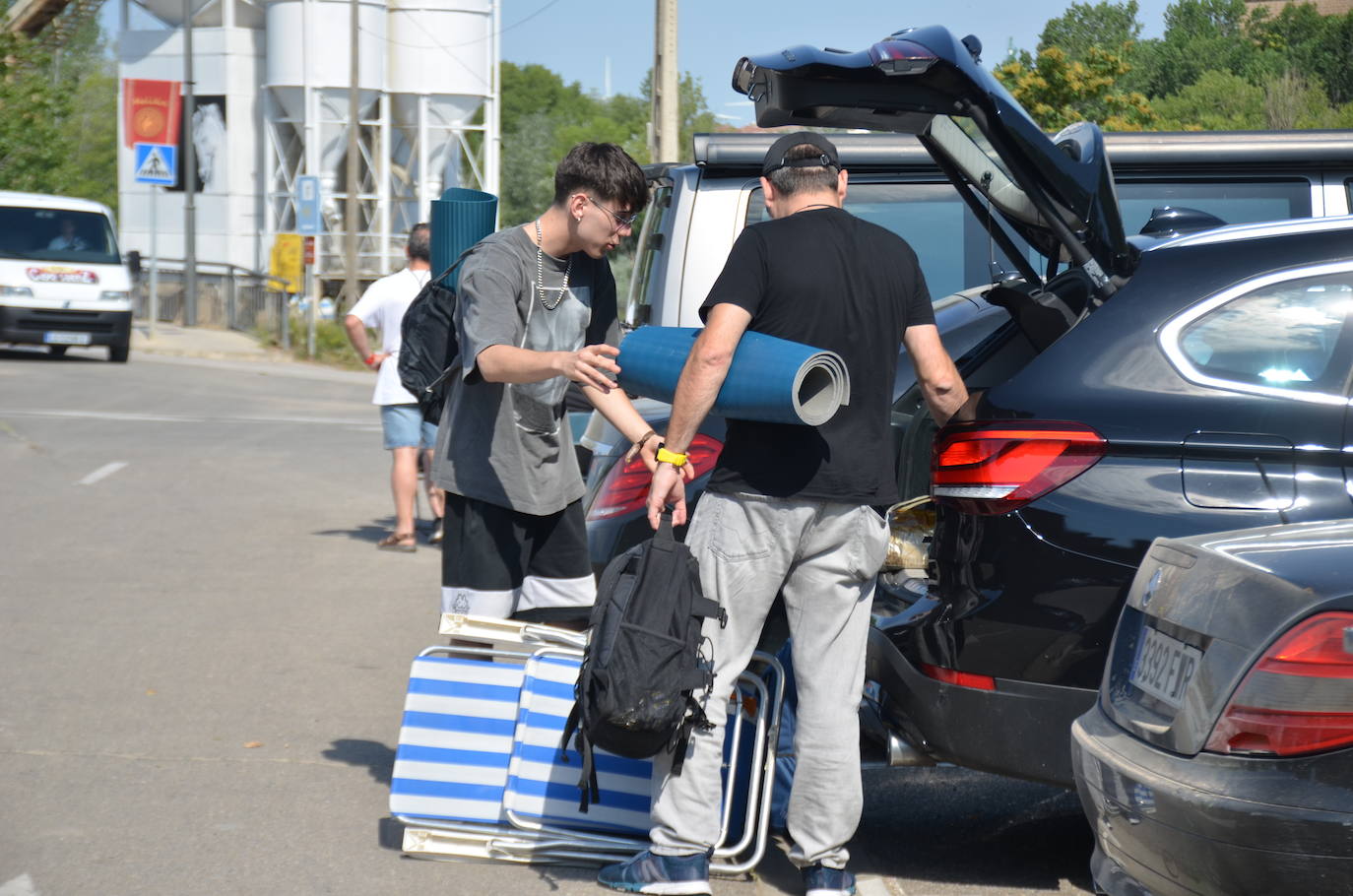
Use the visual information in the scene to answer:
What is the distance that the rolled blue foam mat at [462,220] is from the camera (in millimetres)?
5156

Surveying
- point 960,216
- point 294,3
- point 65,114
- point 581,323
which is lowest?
point 581,323

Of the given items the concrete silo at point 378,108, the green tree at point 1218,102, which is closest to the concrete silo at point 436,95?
the concrete silo at point 378,108

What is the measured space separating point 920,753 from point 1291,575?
57.8 inches

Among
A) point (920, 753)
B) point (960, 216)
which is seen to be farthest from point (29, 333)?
point (920, 753)

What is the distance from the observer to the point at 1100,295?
394cm

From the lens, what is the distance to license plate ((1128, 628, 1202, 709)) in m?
3.00

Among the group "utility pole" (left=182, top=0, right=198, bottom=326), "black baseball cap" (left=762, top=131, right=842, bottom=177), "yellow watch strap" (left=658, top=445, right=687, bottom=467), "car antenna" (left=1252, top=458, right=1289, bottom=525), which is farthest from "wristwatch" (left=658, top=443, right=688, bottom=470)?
"utility pole" (left=182, top=0, right=198, bottom=326)

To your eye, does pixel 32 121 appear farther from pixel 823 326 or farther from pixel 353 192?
pixel 823 326

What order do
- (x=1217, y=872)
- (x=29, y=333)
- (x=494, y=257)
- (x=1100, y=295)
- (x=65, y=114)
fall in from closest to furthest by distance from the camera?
(x=1217, y=872)
(x=1100, y=295)
(x=494, y=257)
(x=29, y=333)
(x=65, y=114)

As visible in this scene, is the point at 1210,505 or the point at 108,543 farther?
the point at 108,543

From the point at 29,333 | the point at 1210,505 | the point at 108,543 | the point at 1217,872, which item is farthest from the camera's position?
the point at 29,333

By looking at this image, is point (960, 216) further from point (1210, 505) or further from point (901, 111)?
point (1210, 505)

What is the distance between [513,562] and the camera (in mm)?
4625

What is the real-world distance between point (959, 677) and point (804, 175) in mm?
1367
